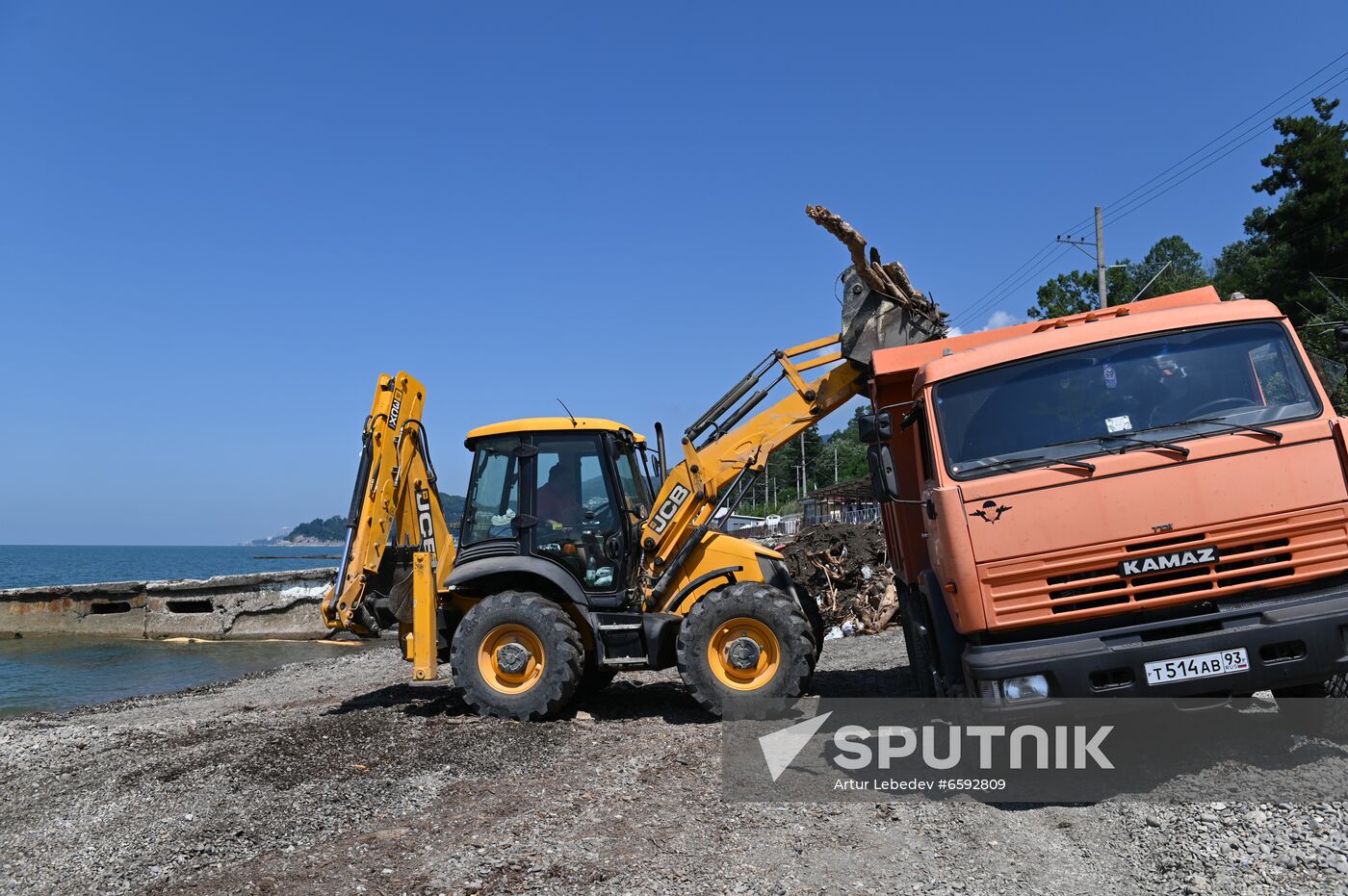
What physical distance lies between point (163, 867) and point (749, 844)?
121 inches

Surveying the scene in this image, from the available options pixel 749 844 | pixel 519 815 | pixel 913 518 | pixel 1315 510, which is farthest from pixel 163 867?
pixel 1315 510

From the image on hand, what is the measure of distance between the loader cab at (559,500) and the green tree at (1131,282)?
37653 mm

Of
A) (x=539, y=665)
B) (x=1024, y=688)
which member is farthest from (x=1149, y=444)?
(x=539, y=665)

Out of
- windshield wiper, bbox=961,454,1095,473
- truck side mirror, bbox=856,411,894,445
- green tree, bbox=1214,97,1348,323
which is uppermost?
green tree, bbox=1214,97,1348,323

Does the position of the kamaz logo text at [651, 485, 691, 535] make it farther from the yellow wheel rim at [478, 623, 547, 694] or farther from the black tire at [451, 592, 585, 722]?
the yellow wheel rim at [478, 623, 547, 694]

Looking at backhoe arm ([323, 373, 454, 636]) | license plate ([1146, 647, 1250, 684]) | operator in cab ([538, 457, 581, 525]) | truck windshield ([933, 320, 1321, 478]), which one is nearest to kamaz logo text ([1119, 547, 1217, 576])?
license plate ([1146, 647, 1250, 684])

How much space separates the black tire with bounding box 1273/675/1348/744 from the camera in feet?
→ 17.7

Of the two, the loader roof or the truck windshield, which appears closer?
the truck windshield

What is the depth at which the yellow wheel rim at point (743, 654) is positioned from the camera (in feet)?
25.9

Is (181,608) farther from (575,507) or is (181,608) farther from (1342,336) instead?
(1342,336)

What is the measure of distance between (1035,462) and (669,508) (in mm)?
3959

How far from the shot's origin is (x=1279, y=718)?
577 centimetres

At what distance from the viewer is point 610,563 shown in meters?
8.56

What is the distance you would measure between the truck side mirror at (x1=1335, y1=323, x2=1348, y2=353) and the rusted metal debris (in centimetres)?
308
